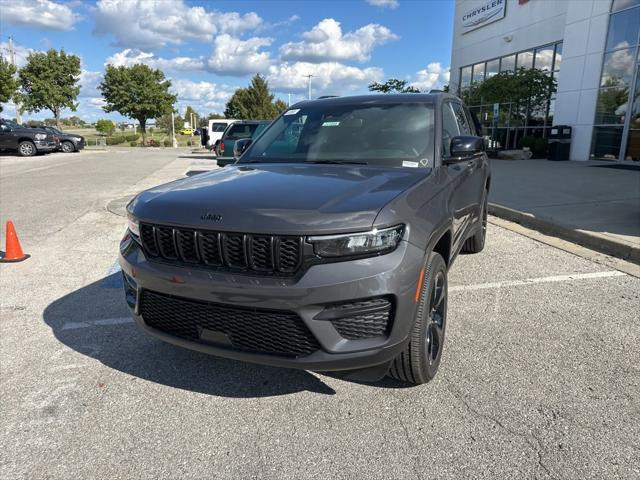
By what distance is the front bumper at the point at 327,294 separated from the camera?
2.17 metres

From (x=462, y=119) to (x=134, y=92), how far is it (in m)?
49.3

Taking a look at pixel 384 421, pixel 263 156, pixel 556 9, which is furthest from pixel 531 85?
pixel 384 421

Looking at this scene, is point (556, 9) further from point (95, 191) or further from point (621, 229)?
point (95, 191)

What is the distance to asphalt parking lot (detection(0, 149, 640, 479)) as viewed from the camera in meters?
2.20

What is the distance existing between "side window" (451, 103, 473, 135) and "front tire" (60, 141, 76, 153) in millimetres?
29867

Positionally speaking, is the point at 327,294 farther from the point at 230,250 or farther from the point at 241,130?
the point at 241,130

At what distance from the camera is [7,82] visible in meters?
33.2

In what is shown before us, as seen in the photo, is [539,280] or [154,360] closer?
[154,360]

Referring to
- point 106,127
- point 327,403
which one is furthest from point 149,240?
point 106,127

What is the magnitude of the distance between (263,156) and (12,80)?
38.8 metres

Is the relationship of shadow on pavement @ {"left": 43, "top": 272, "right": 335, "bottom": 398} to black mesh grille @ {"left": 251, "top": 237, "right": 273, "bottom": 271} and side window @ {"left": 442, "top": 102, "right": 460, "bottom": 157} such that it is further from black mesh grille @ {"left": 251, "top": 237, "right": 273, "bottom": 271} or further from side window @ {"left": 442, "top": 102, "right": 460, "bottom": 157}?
side window @ {"left": 442, "top": 102, "right": 460, "bottom": 157}

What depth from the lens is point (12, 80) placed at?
33.7 meters

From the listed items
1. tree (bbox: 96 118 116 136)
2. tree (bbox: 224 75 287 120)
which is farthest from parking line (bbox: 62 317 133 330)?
tree (bbox: 96 118 116 136)

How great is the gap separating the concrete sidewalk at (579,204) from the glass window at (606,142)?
3.39 metres
